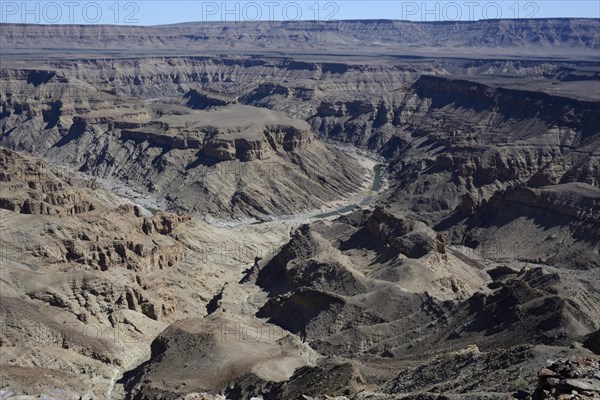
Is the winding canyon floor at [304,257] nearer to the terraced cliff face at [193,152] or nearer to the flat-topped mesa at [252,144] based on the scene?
the flat-topped mesa at [252,144]

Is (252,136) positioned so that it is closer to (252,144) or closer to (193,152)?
(252,144)

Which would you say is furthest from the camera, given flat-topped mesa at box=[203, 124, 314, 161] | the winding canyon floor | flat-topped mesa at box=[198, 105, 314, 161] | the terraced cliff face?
flat-topped mesa at box=[198, 105, 314, 161]

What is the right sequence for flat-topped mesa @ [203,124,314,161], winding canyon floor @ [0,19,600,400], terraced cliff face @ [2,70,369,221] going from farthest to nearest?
flat-topped mesa @ [203,124,314,161] → terraced cliff face @ [2,70,369,221] → winding canyon floor @ [0,19,600,400]

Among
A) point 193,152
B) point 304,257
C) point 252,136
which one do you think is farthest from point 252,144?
point 304,257

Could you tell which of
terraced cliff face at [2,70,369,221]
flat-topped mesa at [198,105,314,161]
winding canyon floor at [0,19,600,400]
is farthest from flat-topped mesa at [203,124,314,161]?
winding canyon floor at [0,19,600,400]

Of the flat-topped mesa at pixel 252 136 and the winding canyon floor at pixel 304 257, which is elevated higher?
the flat-topped mesa at pixel 252 136

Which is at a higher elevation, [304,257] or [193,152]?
[193,152]

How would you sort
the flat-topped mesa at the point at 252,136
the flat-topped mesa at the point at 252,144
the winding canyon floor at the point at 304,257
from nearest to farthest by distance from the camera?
the winding canyon floor at the point at 304,257 → the flat-topped mesa at the point at 252,144 → the flat-topped mesa at the point at 252,136

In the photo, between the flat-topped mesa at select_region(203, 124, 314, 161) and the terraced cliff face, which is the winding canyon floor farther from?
the terraced cliff face

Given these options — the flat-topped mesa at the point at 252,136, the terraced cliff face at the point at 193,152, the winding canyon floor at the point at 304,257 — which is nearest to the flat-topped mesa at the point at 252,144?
the flat-topped mesa at the point at 252,136
